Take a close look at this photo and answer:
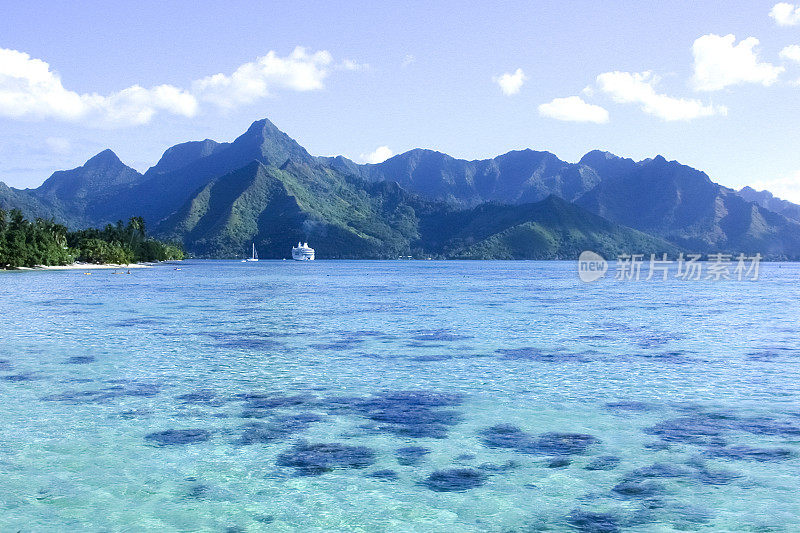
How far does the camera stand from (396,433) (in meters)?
21.1

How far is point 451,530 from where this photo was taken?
536 inches

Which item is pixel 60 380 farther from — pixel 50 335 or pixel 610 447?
pixel 610 447

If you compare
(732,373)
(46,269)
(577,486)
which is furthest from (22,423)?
(46,269)

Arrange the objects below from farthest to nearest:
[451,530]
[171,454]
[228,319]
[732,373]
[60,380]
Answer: [228,319] → [732,373] → [60,380] → [171,454] → [451,530]

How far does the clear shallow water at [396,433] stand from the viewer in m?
14.7

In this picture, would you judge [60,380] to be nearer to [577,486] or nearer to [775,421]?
[577,486]

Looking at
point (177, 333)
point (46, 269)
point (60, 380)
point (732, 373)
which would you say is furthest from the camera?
point (46, 269)

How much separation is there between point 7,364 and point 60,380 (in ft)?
20.9

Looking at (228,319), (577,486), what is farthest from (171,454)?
(228,319)

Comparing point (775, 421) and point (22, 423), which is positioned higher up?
point (775, 421)

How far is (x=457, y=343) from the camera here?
148ft

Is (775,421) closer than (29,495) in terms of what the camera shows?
No

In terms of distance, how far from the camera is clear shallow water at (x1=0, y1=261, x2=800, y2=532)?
14.7m

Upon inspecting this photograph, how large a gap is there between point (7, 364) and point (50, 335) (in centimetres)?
1364
